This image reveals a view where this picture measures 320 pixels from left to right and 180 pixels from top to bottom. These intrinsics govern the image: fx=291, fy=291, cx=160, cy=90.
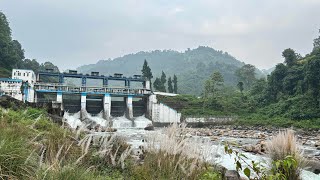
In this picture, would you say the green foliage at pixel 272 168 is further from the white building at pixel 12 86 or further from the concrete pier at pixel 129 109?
the concrete pier at pixel 129 109

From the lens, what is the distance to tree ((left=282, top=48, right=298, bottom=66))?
40.4m

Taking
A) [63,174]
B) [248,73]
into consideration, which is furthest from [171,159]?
[248,73]

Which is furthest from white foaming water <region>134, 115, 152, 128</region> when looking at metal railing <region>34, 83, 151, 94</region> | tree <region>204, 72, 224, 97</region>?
tree <region>204, 72, 224, 97</region>

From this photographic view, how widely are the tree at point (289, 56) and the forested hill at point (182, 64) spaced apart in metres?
39.1

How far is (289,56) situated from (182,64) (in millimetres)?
86389

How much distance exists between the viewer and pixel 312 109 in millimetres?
31141

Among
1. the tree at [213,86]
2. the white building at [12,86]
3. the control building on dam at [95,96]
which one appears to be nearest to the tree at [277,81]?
the tree at [213,86]

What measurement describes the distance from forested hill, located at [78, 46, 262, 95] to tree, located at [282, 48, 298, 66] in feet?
128

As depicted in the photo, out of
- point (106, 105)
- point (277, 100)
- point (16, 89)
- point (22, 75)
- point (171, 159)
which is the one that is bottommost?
point (171, 159)

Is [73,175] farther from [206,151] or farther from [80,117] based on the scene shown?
[80,117]

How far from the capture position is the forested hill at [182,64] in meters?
89.3

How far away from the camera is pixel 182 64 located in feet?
414

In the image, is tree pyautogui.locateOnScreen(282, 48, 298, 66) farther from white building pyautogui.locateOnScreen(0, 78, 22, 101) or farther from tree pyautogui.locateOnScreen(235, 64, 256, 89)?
white building pyautogui.locateOnScreen(0, 78, 22, 101)

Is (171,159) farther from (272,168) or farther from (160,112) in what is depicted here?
(160,112)
